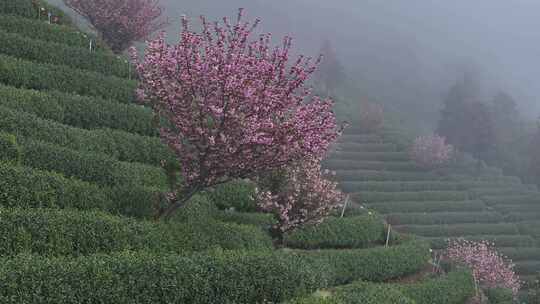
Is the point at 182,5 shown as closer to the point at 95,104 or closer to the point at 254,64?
the point at 95,104

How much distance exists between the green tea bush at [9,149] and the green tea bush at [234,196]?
814 centimetres

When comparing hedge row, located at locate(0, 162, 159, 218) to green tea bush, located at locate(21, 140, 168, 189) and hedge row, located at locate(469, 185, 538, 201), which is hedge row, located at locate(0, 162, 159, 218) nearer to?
green tea bush, located at locate(21, 140, 168, 189)

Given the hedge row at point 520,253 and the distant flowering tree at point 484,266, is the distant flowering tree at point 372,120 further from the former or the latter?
the distant flowering tree at point 484,266

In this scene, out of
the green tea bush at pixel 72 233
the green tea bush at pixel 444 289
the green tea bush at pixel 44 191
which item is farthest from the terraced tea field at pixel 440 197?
the green tea bush at pixel 44 191

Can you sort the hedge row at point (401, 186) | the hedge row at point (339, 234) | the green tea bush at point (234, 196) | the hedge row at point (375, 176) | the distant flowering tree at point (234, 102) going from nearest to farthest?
1. the distant flowering tree at point (234, 102)
2. the green tea bush at point (234, 196)
3. the hedge row at point (339, 234)
4. the hedge row at point (401, 186)
5. the hedge row at point (375, 176)

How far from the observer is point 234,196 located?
2383 centimetres

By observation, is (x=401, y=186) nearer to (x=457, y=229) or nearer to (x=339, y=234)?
(x=457, y=229)

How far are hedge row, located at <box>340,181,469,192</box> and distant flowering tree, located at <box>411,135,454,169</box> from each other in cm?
399

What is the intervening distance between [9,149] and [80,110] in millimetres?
6094

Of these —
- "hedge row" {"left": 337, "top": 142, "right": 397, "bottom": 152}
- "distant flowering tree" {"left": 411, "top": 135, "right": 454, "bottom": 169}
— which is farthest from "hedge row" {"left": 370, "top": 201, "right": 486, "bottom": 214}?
"hedge row" {"left": 337, "top": 142, "right": 397, "bottom": 152}

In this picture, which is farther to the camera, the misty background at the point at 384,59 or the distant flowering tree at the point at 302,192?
the misty background at the point at 384,59

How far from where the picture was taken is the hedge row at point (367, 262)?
66.9ft

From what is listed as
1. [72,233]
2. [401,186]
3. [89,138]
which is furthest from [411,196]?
[72,233]

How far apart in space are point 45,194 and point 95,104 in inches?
330
